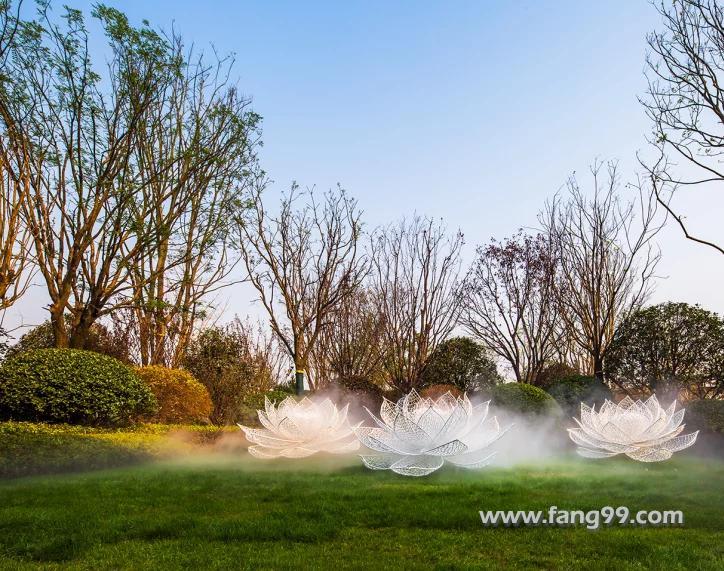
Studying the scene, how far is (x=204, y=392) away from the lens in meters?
12.7

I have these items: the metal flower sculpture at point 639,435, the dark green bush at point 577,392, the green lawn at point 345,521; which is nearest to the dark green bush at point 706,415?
the dark green bush at point 577,392

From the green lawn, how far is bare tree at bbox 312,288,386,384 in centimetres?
924

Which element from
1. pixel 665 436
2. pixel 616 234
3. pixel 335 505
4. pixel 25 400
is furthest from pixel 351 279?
pixel 335 505

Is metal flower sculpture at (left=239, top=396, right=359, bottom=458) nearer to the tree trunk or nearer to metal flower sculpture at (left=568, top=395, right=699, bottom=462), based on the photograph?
metal flower sculpture at (left=568, top=395, right=699, bottom=462)

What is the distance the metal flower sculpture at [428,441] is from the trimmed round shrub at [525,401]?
3.94 metres

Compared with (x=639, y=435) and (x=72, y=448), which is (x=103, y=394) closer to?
(x=72, y=448)

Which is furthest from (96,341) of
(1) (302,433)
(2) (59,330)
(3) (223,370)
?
(1) (302,433)

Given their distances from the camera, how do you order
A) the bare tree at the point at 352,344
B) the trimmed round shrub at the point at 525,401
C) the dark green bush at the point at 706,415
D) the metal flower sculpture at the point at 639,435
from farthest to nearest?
the bare tree at the point at 352,344 < the trimmed round shrub at the point at 525,401 < the dark green bush at the point at 706,415 < the metal flower sculpture at the point at 639,435

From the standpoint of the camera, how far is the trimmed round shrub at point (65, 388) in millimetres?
9070

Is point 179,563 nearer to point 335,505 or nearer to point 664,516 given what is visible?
point 335,505

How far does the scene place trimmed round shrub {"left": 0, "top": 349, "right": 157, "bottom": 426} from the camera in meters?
9.07

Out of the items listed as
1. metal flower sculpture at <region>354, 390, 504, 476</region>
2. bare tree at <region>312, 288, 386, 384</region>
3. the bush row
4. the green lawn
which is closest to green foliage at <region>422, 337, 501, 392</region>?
bare tree at <region>312, 288, 386, 384</region>

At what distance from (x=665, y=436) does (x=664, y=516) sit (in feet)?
9.51

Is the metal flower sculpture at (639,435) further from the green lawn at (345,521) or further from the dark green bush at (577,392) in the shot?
the dark green bush at (577,392)
